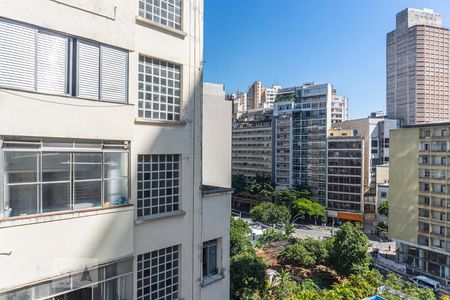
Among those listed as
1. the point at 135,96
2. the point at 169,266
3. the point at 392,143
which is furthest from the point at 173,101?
the point at 392,143

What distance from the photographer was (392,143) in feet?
170

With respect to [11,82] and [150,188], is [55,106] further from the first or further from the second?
[150,188]

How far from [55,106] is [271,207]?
65402mm

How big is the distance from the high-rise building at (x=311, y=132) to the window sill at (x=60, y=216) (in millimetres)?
73944

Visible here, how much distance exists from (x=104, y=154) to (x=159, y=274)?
405cm

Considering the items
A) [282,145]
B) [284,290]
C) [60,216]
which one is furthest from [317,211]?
[60,216]

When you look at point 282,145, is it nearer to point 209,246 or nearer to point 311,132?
point 311,132

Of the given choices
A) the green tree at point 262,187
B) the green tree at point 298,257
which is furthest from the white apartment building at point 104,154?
the green tree at point 262,187

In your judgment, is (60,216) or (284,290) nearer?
(60,216)

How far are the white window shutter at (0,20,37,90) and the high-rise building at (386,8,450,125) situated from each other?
10486 centimetres

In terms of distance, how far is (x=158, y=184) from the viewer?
9734 mm

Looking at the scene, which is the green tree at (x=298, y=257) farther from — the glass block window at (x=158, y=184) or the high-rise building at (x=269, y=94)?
the high-rise building at (x=269, y=94)

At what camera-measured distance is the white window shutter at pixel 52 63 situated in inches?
283

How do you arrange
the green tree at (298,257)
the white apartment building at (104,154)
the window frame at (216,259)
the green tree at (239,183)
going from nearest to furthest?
the white apartment building at (104,154), the window frame at (216,259), the green tree at (298,257), the green tree at (239,183)
